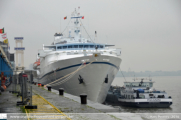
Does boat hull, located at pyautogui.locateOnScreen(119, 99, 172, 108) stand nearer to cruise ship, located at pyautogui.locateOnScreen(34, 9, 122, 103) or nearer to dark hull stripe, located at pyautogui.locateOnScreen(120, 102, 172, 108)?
dark hull stripe, located at pyautogui.locateOnScreen(120, 102, 172, 108)

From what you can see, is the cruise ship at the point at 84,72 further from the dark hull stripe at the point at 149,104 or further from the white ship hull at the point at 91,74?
the dark hull stripe at the point at 149,104

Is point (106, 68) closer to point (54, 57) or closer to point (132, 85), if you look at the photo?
point (54, 57)

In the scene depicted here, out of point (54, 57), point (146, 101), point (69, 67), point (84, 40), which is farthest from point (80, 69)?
point (146, 101)

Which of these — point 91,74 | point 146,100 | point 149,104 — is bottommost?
point 149,104

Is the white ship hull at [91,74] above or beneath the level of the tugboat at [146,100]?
above

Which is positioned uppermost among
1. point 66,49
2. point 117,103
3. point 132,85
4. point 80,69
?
point 66,49

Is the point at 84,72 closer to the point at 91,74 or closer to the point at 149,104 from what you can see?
the point at 91,74

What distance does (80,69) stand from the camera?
26.4 meters

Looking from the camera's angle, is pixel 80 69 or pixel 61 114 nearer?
pixel 61 114

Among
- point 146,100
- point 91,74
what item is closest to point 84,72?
point 91,74

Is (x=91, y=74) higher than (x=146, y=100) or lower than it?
higher

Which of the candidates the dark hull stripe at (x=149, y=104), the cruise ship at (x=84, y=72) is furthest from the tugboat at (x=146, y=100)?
the cruise ship at (x=84, y=72)

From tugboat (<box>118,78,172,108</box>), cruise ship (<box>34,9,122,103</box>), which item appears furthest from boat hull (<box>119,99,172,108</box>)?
cruise ship (<box>34,9,122,103</box>)

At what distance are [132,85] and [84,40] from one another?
13.2m
